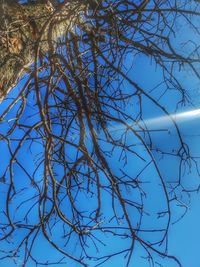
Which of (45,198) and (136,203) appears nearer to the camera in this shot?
(136,203)

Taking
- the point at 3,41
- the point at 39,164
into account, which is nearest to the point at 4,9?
the point at 3,41

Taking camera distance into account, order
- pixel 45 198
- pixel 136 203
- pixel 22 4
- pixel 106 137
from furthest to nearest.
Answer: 1. pixel 22 4
2. pixel 106 137
3. pixel 45 198
4. pixel 136 203

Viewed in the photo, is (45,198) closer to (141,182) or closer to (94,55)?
(141,182)

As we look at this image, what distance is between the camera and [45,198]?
244 centimetres

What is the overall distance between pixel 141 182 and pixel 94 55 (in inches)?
42.5

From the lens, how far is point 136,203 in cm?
228

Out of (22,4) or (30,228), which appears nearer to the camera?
(30,228)

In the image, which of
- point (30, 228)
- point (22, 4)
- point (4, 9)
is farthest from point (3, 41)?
point (30, 228)

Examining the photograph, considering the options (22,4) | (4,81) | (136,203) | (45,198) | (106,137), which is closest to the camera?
(136,203)

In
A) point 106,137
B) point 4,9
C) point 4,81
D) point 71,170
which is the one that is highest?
point 4,9

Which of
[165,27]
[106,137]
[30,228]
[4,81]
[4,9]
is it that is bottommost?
[30,228]

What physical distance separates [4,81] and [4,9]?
503mm

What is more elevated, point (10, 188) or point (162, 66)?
point (162, 66)

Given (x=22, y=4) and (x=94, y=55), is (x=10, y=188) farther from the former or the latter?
(x=22, y=4)
